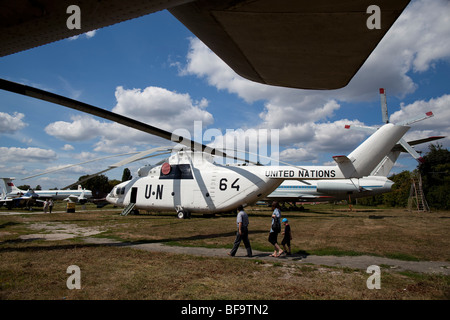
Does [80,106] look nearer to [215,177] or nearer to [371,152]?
[215,177]

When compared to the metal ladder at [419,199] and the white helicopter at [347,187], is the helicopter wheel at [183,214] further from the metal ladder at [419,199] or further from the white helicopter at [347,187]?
the metal ladder at [419,199]

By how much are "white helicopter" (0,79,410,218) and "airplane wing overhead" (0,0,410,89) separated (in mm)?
7158

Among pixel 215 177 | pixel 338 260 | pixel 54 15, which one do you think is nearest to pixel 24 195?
pixel 215 177

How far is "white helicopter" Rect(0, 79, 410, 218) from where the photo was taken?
491 inches

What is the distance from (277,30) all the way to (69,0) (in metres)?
1.47

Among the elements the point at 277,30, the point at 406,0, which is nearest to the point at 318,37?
the point at 277,30

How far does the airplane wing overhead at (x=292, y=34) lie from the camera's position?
1.86 m

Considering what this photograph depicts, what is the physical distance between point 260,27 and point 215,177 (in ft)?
45.8

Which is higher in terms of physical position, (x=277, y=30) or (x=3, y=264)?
(x=277, y=30)

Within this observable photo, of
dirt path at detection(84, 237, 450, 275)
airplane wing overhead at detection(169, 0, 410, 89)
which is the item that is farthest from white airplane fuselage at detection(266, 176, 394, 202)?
airplane wing overhead at detection(169, 0, 410, 89)

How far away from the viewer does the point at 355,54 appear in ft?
7.54

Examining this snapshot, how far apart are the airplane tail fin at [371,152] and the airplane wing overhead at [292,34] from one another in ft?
36.5

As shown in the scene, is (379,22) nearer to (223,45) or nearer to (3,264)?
(223,45)

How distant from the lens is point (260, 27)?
2078 mm
